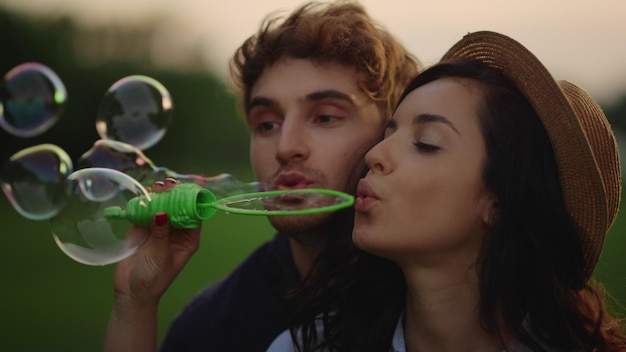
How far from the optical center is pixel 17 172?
3398 millimetres

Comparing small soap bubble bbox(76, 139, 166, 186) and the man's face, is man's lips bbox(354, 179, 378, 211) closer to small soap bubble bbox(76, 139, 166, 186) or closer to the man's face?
the man's face

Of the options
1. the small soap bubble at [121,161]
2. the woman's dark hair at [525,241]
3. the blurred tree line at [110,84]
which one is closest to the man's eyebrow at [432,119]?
the woman's dark hair at [525,241]

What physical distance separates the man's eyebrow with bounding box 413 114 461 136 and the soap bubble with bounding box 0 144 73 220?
1.44m

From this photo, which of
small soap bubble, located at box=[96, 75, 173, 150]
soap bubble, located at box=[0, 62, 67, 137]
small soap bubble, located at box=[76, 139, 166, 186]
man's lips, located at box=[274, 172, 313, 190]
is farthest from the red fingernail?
soap bubble, located at box=[0, 62, 67, 137]

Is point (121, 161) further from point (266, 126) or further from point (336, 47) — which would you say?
point (336, 47)

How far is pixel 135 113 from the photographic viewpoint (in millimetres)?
3574

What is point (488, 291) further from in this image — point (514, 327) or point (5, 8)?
point (5, 8)

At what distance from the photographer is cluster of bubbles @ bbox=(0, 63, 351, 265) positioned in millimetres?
2744

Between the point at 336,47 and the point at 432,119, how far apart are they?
962 mm

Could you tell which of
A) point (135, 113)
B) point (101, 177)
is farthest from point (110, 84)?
point (101, 177)

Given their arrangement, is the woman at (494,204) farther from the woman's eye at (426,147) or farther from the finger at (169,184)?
the finger at (169,184)

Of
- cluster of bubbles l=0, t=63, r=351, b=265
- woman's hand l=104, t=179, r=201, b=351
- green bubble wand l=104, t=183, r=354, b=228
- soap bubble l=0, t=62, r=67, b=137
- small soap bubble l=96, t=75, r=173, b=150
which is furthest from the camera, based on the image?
soap bubble l=0, t=62, r=67, b=137

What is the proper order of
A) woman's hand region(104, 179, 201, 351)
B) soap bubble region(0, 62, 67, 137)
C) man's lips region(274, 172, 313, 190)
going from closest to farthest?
woman's hand region(104, 179, 201, 351)
man's lips region(274, 172, 313, 190)
soap bubble region(0, 62, 67, 137)

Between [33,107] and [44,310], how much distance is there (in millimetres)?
3878
